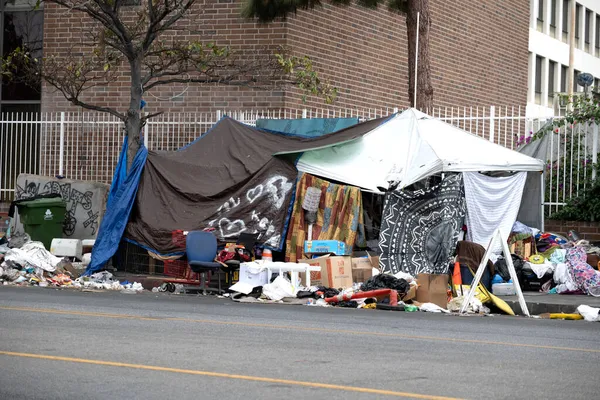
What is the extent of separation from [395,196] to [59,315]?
784cm

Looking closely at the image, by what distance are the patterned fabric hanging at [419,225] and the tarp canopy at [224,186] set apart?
64.5 inches

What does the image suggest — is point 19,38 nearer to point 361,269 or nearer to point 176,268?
point 176,268

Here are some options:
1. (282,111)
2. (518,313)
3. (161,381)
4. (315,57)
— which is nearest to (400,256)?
(518,313)

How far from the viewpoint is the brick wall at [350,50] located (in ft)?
82.3

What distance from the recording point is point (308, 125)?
21047 mm

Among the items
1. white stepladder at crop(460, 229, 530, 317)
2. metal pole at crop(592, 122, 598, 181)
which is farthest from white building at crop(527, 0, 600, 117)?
white stepladder at crop(460, 229, 530, 317)

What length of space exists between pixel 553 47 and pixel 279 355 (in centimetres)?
4140

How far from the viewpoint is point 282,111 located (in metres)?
24.6

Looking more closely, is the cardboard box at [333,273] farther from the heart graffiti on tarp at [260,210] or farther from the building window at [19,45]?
the building window at [19,45]

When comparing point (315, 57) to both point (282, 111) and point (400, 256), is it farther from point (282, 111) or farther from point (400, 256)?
point (400, 256)

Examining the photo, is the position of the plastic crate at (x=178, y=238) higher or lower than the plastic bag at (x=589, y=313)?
higher

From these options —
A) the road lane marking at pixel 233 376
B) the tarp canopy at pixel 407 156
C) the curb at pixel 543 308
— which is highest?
the tarp canopy at pixel 407 156

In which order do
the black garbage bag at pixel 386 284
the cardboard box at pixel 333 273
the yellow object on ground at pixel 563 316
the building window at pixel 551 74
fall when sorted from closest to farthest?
the yellow object on ground at pixel 563 316
the black garbage bag at pixel 386 284
the cardboard box at pixel 333 273
the building window at pixel 551 74

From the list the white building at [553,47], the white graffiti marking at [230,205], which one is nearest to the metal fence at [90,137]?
the white graffiti marking at [230,205]
